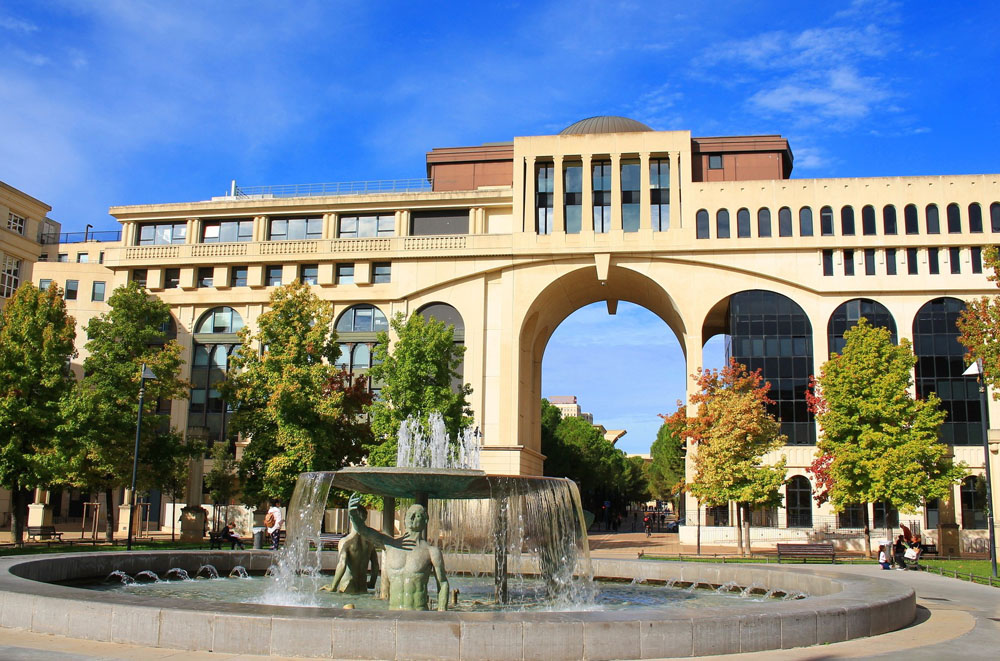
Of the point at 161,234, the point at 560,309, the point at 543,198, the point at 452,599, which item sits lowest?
the point at 452,599

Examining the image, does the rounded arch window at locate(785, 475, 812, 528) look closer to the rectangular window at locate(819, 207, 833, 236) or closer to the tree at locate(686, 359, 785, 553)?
the tree at locate(686, 359, 785, 553)

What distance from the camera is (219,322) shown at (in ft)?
176

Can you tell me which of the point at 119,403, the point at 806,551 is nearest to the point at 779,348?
the point at 806,551

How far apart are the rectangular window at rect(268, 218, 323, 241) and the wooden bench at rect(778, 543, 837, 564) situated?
34.2m

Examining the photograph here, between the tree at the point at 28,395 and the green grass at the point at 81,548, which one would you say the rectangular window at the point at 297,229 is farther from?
the green grass at the point at 81,548

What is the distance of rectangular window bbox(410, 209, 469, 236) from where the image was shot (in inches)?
2092

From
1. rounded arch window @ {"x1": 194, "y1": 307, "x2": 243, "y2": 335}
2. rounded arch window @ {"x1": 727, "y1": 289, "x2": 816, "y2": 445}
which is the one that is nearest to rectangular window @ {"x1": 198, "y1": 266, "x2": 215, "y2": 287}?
rounded arch window @ {"x1": 194, "y1": 307, "x2": 243, "y2": 335}

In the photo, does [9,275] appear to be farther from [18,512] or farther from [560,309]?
[560,309]

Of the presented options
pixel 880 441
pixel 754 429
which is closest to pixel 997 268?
pixel 880 441

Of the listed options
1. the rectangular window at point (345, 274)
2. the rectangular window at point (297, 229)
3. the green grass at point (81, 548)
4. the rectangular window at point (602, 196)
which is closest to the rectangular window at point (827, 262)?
the rectangular window at point (602, 196)

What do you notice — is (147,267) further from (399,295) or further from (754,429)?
(754,429)

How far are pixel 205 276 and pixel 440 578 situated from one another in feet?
152

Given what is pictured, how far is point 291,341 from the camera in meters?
36.5

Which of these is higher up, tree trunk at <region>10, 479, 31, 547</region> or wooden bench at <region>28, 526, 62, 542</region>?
tree trunk at <region>10, 479, 31, 547</region>
